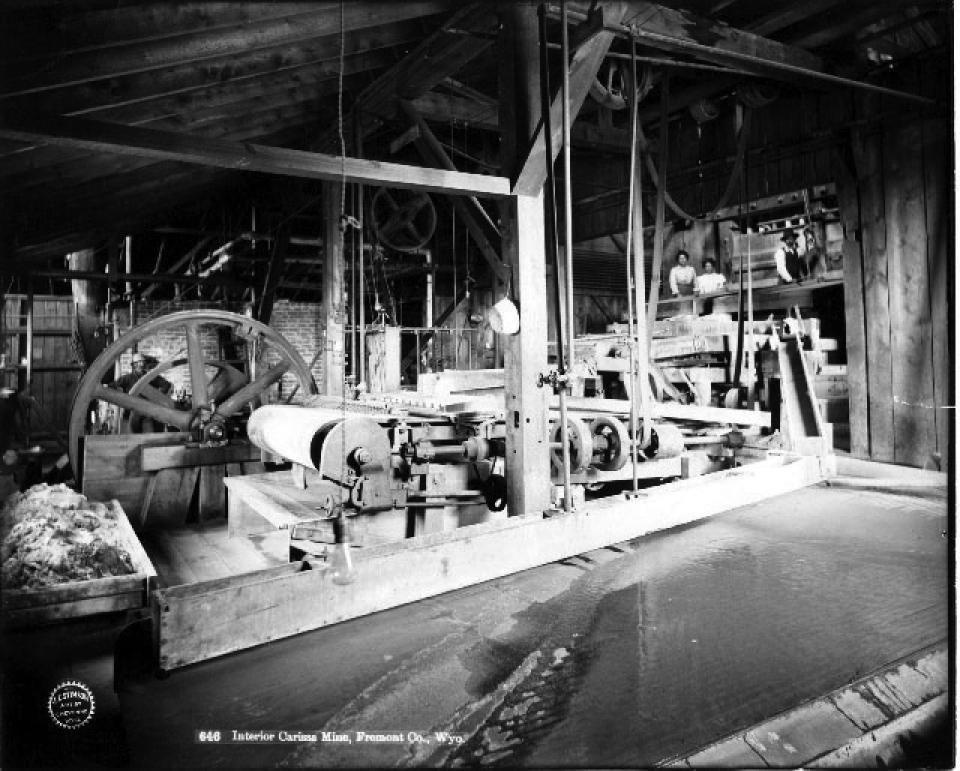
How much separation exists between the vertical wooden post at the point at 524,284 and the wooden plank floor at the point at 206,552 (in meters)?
2.14

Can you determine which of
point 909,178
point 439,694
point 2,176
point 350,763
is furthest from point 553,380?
point 909,178

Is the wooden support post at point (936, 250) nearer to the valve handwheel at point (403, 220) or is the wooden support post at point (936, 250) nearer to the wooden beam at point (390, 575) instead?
the wooden beam at point (390, 575)

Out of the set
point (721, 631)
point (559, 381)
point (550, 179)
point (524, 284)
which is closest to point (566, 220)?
point (550, 179)

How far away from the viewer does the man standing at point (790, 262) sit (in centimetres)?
1072

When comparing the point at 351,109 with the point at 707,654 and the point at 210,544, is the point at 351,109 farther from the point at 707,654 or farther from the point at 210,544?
the point at 707,654

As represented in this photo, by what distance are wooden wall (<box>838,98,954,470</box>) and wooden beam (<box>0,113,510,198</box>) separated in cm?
576

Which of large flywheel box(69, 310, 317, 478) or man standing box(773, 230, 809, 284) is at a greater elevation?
man standing box(773, 230, 809, 284)

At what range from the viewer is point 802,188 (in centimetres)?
992

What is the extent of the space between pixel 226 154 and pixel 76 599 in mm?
2567

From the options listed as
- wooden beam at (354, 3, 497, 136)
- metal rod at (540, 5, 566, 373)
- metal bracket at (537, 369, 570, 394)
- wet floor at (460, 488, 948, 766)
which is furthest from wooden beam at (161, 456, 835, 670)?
wooden beam at (354, 3, 497, 136)

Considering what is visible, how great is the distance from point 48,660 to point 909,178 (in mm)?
9060

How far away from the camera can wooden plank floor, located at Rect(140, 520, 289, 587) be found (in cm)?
494

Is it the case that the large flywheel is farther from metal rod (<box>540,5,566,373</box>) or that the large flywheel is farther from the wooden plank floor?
metal rod (<box>540,5,566,373</box>)

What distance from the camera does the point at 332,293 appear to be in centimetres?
728
